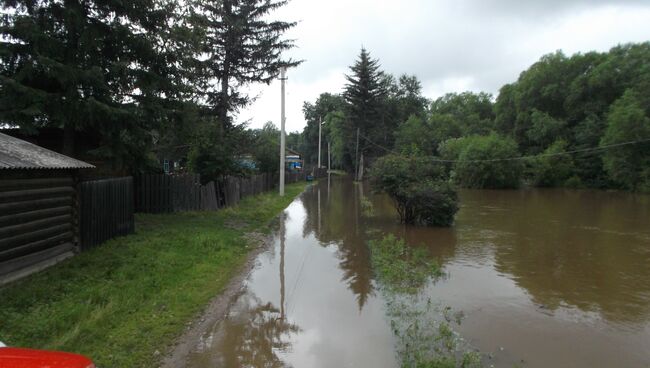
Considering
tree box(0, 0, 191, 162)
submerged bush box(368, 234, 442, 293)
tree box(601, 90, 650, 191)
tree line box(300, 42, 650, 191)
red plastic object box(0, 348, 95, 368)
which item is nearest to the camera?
red plastic object box(0, 348, 95, 368)

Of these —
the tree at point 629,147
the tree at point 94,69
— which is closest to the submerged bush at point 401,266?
the tree at point 94,69

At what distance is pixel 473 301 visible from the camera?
294 inches

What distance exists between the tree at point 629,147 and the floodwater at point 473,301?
28.8 m

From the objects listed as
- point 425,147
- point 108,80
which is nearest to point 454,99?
point 425,147

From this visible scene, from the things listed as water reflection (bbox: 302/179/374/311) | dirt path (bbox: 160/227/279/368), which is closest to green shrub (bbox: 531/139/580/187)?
water reflection (bbox: 302/179/374/311)

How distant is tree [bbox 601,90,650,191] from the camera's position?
37.3 m

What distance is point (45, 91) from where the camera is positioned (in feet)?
36.9

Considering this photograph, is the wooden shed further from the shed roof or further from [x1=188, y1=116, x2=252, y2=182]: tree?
[x1=188, y1=116, x2=252, y2=182]: tree

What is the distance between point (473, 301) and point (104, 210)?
9.00 metres

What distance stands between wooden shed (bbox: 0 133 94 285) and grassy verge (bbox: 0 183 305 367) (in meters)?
0.42

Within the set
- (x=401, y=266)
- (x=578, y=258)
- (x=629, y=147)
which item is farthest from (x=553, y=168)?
(x=401, y=266)

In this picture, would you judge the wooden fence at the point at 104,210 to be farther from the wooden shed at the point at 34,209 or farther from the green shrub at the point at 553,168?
the green shrub at the point at 553,168

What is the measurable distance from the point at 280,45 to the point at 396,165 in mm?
12414

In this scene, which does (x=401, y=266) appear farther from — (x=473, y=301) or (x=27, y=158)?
(x=27, y=158)
